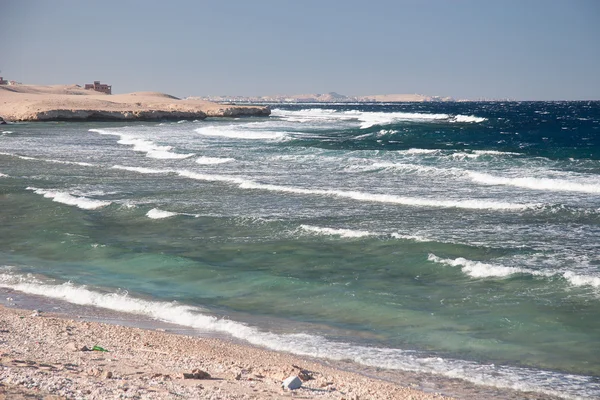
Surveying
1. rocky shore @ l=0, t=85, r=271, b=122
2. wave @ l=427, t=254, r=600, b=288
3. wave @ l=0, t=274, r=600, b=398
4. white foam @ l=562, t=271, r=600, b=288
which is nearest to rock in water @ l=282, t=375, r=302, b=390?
wave @ l=0, t=274, r=600, b=398

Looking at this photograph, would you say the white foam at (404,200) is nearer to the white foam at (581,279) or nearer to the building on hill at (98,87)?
the white foam at (581,279)

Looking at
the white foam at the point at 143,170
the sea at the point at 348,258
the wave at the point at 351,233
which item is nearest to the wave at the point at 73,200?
the sea at the point at 348,258

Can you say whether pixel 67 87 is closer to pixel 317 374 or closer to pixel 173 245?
pixel 173 245

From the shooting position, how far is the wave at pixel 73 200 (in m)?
20.6

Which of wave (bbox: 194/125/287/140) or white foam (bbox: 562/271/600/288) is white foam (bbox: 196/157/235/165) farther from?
white foam (bbox: 562/271/600/288)

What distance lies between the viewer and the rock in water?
7043 millimetres

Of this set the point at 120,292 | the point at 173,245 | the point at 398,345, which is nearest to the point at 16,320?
the point at 120,292

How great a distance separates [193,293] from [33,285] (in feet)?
9.57

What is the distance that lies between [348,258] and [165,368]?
23.9ft

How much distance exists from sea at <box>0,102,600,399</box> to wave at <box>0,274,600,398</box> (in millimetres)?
34

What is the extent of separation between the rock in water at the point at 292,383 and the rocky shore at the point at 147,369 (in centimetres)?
1

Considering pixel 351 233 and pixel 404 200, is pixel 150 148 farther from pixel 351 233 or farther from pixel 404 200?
pixel 351 233

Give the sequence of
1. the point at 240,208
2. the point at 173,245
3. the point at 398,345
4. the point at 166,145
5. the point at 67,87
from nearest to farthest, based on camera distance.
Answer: the point at 398,345, the point at 173,245, the point at 240,208, the point at 166,145, the point at 67,87

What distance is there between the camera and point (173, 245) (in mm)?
15742
